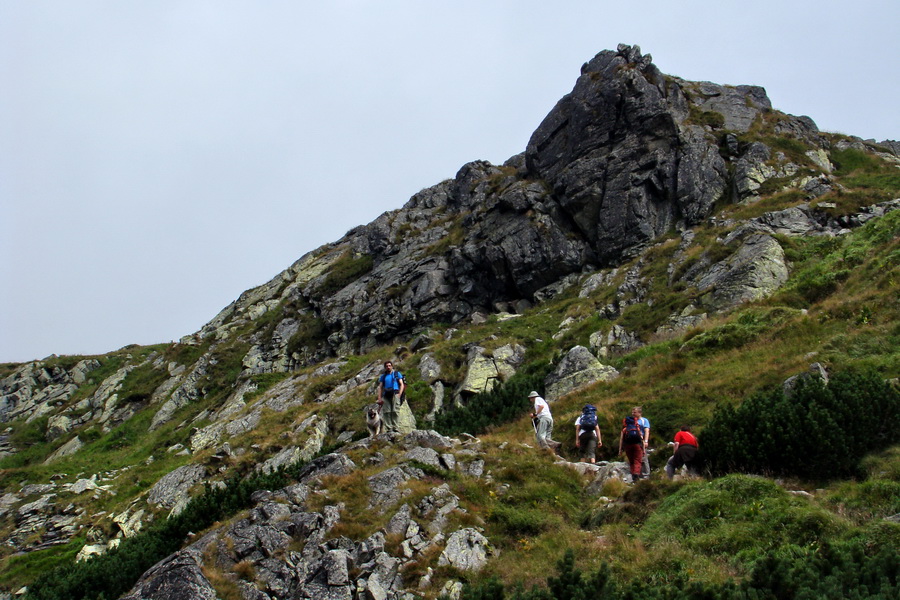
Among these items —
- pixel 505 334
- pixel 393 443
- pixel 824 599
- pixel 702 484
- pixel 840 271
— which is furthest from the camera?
→ pixel 505 334

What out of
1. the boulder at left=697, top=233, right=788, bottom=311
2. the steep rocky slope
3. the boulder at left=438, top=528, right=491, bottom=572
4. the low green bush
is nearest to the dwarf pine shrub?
the steep rocky slope

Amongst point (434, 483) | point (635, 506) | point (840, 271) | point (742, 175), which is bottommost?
point (635, 506)

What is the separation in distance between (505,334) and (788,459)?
19702 mm

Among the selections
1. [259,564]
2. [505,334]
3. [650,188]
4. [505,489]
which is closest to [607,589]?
[505,489]

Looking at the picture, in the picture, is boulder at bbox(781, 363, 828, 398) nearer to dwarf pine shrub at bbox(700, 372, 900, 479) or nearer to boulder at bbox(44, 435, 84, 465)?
dwarf pine shrub at bbox(700, 372, 900, 479)

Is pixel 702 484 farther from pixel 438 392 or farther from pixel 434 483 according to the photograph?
pixel 438 392

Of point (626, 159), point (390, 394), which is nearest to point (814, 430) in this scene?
point (390, 394)

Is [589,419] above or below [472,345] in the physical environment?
below

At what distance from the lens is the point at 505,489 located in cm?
1213

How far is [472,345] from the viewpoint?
27906mm

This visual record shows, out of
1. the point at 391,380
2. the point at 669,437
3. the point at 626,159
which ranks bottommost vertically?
the point at 669,437

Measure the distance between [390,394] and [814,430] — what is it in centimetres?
1042

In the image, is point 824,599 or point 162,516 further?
point 162,516

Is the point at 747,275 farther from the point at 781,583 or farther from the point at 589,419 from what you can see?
the point at 781,583
